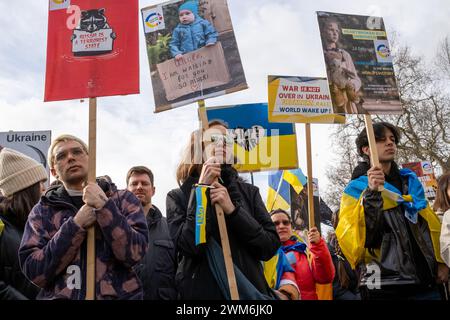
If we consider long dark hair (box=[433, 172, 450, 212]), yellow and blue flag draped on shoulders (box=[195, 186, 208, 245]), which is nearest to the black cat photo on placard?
yellow and blue flag draped on shoulders (box=[195, 186, 208, 245])

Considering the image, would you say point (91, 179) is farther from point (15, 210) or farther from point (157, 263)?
point (157, 263)

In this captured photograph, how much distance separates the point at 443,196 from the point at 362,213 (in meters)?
0.83

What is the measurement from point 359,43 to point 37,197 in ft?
9.59

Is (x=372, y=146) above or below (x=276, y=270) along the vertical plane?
above

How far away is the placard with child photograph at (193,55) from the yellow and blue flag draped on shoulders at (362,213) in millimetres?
1168

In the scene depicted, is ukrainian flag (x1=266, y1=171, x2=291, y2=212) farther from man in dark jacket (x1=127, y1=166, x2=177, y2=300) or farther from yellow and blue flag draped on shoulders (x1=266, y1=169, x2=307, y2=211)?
man in dark jacket (x1=127, y1=166, x2=177, y2=300)

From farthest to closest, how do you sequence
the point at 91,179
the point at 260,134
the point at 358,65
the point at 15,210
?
the point at 260,134, the point at 358,65, the point at 15,210, the point at 91,179

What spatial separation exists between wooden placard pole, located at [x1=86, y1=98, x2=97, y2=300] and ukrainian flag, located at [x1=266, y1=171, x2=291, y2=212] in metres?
4.23

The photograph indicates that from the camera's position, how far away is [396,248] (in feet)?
11.9

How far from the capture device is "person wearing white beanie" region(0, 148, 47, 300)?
306cm

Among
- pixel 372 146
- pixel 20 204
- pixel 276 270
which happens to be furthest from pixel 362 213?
pixel 20 204

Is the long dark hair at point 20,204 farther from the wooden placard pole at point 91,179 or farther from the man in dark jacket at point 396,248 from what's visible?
the man in dark jacket at point 396,248
